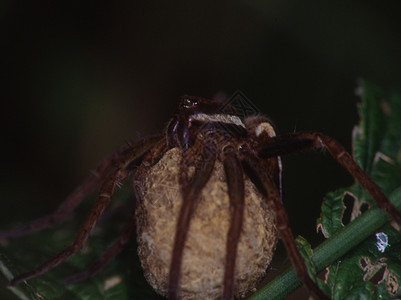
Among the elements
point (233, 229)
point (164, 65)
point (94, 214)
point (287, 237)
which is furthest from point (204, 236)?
point (164, 65)

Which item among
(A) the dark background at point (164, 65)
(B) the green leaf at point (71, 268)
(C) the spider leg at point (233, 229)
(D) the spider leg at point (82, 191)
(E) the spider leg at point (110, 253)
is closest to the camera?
(C) the spider leg at point (233, 229)

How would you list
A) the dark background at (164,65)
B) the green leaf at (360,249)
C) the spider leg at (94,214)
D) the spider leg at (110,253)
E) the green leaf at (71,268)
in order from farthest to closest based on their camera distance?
the dark background at (164,65) → the spider leg at (110,253) → the green leaf at (71,268) → the spider leg at (94,214) → the green leaf at (360,249)

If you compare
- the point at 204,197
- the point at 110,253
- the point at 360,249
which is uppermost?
the point at 204,197

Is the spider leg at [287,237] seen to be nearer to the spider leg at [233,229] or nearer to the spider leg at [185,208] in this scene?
the spider leg at [233,229]

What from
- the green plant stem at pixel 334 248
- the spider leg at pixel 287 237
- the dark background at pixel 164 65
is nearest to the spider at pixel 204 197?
the spider leg at pixel 287 237

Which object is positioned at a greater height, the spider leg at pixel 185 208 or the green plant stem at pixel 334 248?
the spider leg at pixel 185 208

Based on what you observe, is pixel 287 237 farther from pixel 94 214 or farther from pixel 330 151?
pixel 94 214

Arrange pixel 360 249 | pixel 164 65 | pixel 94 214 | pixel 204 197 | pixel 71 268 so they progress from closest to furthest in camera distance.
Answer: pixel 204 197 < pixel 94 214 < pixel 360 249 < pixel 71 268 < pixel 164 65
